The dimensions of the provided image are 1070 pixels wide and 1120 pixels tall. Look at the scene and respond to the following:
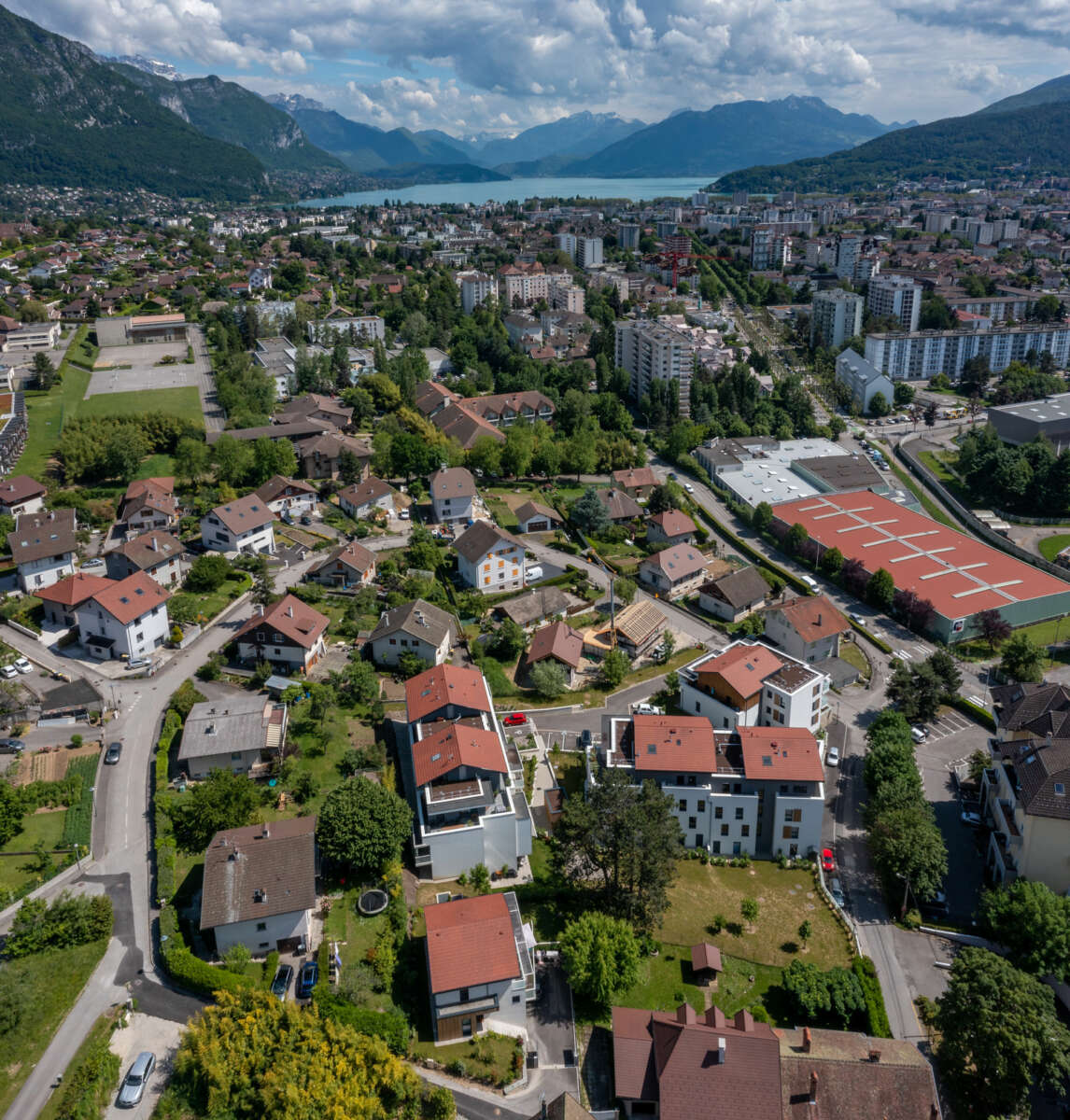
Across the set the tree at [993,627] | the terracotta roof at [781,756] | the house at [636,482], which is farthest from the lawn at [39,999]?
the house at [636,482]

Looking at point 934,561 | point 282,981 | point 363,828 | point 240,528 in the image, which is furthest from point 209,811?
point 934,561

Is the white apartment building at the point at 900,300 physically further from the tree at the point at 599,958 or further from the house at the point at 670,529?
the tree at the point at 599,958

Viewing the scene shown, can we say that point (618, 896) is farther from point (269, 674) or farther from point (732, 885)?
point (269, 674)

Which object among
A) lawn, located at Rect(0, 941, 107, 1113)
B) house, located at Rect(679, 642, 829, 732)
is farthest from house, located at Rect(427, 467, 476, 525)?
lawn, located at Rect(0, 941, 107, 1113)

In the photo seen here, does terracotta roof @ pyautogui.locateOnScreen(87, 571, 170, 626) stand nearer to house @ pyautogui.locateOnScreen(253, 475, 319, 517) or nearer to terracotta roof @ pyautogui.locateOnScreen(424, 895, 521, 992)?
house @ pyautogui.locateOnScreen(253, 475, 319, 517)

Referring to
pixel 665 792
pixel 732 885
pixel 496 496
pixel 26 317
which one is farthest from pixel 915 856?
pixel 26 317
